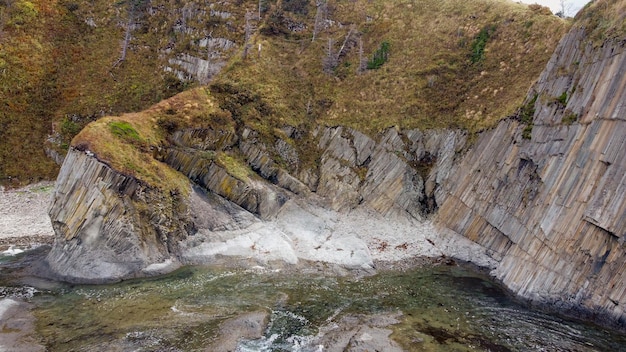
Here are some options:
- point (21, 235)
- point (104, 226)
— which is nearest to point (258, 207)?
point (104, 226)

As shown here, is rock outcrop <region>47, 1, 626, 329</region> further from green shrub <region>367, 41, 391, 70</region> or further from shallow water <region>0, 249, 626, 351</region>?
green shrub <region>367, 41, 391, 70</region>

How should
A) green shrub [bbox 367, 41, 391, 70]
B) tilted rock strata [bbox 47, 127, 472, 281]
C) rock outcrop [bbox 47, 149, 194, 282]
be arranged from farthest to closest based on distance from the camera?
green shrub [bbox 367, 41, 391, 70] → tilted rock strata [bbox 47, 127, 472, 281] → rock outcrop [bbox 47, 149, 194, 282]

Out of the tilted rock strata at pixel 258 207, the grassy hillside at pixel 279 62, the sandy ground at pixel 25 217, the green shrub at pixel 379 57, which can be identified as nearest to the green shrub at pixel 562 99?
the grassy hillside at pixel 279 62

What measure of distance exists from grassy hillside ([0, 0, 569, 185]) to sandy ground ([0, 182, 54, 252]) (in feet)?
11.7

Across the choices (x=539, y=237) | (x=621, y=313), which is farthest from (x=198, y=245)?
→ (x=621, y=313)

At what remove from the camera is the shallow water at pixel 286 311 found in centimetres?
2114

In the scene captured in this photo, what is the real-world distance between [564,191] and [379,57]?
1382 inches

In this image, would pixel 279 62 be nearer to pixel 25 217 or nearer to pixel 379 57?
pixel 379 57

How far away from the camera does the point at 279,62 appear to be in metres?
57.9

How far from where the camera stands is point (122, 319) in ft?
75.2

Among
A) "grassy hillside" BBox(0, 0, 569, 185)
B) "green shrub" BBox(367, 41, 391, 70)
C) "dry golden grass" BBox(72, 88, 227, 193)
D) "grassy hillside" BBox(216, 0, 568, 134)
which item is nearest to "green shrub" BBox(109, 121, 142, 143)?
"dry golden grass" BBox(72, 88, 227, 193)

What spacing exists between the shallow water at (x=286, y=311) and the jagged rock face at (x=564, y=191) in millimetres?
2680

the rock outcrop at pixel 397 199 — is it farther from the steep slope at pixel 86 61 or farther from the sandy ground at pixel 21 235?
the steep slope at pixel 86 61

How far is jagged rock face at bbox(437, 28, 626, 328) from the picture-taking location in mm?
24938
